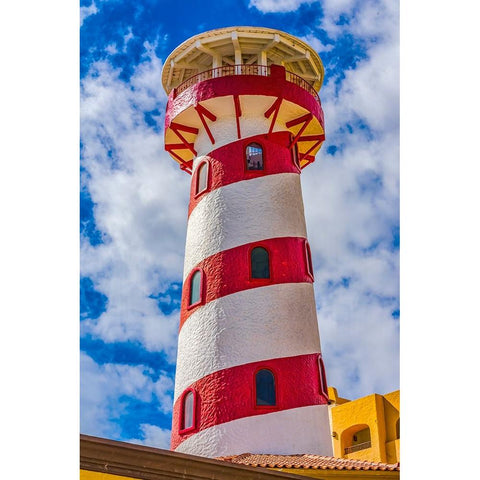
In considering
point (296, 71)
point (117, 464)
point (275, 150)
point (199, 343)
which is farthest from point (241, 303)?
point (117, 464)

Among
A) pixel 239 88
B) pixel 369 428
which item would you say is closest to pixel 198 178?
pixel 239 88

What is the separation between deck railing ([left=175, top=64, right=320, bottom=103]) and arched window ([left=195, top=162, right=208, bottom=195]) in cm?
212

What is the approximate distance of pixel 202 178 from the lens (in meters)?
16.2

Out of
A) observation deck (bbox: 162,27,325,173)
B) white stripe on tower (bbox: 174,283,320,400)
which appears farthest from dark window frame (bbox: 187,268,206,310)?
observation deck (bbox: 162,27,325,173)

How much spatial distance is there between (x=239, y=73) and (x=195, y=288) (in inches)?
211

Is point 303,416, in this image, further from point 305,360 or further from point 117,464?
point 117,464

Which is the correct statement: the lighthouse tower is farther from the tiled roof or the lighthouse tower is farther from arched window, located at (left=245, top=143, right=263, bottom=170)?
the tiled roof

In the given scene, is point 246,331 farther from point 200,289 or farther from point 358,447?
point 358,447

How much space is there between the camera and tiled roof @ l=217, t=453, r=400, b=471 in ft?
36.1

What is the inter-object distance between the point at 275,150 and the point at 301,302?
3.77 metres

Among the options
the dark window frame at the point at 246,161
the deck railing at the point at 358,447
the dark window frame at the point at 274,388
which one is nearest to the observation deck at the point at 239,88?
the dark window frame at the point at 246,161

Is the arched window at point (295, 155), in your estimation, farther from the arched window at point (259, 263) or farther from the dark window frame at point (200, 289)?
the dark window frame at point (200, 289)

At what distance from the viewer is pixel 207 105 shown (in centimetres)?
1606

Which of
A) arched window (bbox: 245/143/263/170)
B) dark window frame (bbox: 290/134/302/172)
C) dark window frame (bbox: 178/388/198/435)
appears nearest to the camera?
dark window frame (bbox: 178/388/198/435)
